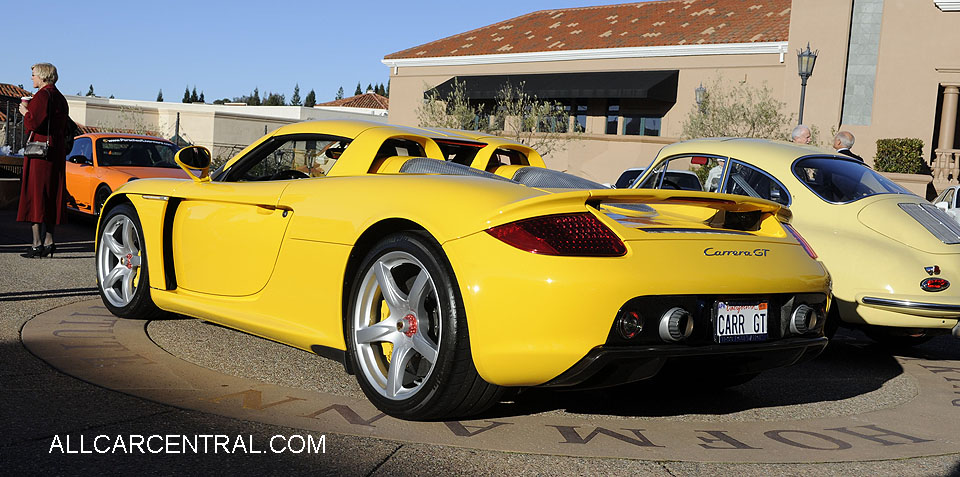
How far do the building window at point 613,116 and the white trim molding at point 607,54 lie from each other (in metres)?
1.91

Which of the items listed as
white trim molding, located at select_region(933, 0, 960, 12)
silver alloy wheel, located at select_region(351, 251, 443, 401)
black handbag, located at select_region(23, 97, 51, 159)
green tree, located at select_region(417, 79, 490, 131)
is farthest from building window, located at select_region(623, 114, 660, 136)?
silver alloy wheel, located at select_region(351, 251, 443, 401)

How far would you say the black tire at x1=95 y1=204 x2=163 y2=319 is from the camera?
19.1ft

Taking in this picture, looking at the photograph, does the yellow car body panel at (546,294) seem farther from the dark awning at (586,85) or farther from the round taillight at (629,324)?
the dark awning at (586,85)

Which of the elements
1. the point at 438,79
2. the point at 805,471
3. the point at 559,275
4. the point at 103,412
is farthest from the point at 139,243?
the point at 438,79

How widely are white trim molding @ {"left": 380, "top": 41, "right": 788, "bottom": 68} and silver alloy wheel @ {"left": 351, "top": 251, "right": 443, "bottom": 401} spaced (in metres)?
30.3

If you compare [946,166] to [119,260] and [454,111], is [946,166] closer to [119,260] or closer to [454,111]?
[454,111]

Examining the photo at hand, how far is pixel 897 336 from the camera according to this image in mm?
6828

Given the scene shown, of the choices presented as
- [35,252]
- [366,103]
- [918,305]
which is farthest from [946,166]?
[366,103]

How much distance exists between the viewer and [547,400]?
181 inches

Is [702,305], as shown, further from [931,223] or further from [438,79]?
[438,79]

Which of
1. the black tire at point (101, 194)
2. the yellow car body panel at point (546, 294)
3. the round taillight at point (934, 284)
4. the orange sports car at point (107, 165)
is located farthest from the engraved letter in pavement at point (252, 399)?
the black tire at point (101, 194)

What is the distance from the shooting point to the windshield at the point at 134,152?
13.1m

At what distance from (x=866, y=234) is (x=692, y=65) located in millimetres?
29561

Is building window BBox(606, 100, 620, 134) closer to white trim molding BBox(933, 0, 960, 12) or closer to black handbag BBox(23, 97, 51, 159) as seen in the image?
white trim molding BBox(933, 0, 960, 12)
